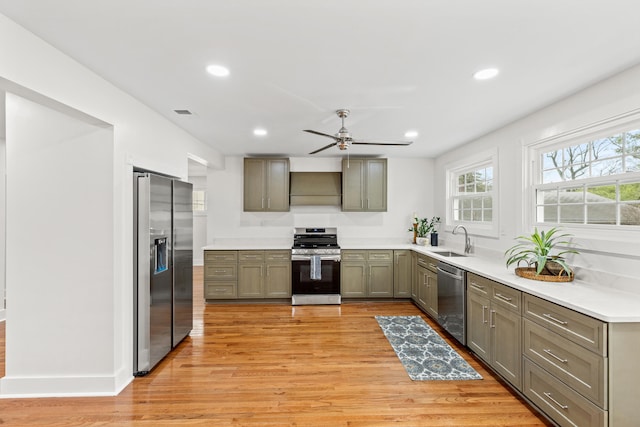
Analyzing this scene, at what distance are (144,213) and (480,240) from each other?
3.89 meters

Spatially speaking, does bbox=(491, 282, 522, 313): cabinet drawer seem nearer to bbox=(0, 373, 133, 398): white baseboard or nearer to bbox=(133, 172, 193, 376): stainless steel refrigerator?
bbox=(133, 172, 193, 376): stainless steel refrigerator

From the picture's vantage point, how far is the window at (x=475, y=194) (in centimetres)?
382

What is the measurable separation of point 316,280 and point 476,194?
2.64 meters

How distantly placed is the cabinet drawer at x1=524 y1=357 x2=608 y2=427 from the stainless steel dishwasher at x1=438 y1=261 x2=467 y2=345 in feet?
3.05

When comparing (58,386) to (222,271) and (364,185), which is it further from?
(364,185)

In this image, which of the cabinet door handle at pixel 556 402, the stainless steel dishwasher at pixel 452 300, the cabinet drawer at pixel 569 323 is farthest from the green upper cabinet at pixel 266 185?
the cabinet door handle at pixel 556 402

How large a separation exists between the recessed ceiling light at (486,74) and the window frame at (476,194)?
66.6 inches

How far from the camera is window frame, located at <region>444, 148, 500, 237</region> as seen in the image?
3699mm

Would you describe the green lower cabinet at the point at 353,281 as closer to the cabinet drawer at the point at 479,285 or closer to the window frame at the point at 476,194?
the window frame at the point at 476,194

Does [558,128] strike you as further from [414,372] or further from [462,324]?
[414,372]

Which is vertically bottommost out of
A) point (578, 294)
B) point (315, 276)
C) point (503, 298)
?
A: point (315, 276)

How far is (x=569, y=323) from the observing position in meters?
1.88

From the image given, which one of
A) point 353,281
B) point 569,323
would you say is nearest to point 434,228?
point 353,281

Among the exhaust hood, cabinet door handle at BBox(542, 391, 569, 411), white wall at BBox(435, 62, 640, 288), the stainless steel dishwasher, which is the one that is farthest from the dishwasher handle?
the exhaust hood
